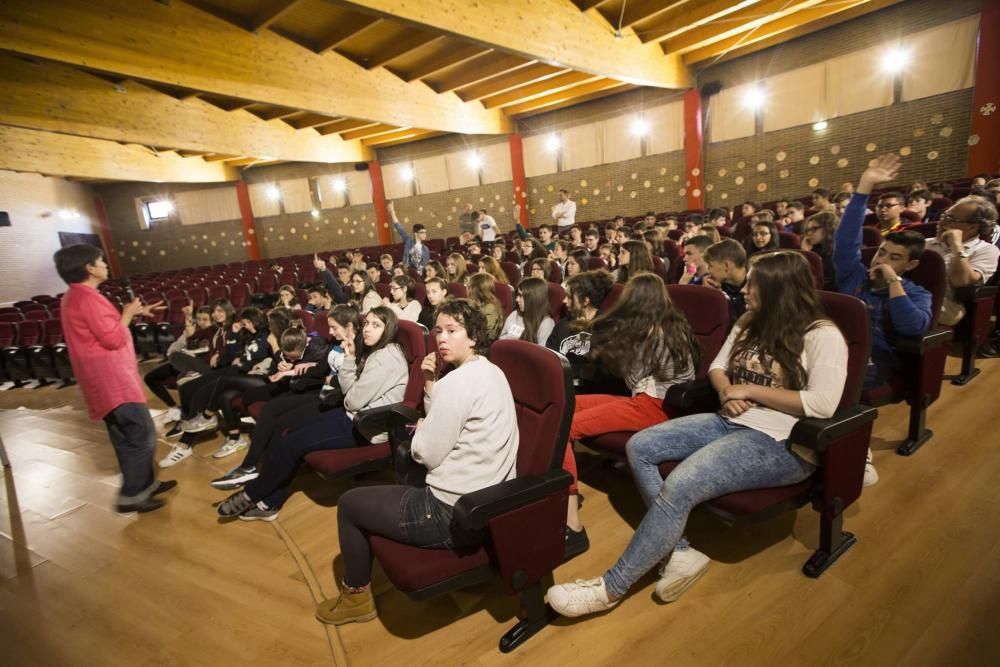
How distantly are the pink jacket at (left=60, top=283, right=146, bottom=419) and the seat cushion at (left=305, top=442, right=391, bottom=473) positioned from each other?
4.10ft

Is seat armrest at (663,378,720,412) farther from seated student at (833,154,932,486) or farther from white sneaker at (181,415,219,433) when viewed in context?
white sneaker at (181,415,219,433)

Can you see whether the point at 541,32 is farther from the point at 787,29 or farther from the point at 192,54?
the point at 787,29

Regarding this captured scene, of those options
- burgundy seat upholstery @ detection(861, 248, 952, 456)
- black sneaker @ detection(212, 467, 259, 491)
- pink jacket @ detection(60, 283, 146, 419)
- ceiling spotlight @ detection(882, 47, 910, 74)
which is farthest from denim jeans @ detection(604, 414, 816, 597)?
ceiling spotlight @ detection(882, 47, 910, 74)

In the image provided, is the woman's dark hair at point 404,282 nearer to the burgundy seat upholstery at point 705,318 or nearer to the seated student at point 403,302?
the seated student at point 403,302

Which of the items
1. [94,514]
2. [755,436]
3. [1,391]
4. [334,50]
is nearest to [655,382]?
[755,436]

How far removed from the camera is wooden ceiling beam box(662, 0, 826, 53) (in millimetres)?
6988

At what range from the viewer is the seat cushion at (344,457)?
2.33 meters

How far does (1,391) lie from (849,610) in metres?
9.66

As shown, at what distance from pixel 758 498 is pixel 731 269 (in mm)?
1448

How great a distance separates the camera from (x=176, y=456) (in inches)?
140

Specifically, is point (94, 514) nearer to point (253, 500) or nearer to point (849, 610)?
point (253, 500)

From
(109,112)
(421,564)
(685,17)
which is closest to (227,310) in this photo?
(421,564)

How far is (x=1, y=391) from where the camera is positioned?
22.1ft

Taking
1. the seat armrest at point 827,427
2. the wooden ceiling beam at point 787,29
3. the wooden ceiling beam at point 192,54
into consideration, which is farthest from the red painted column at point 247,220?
the seat armrest at point 827,427
